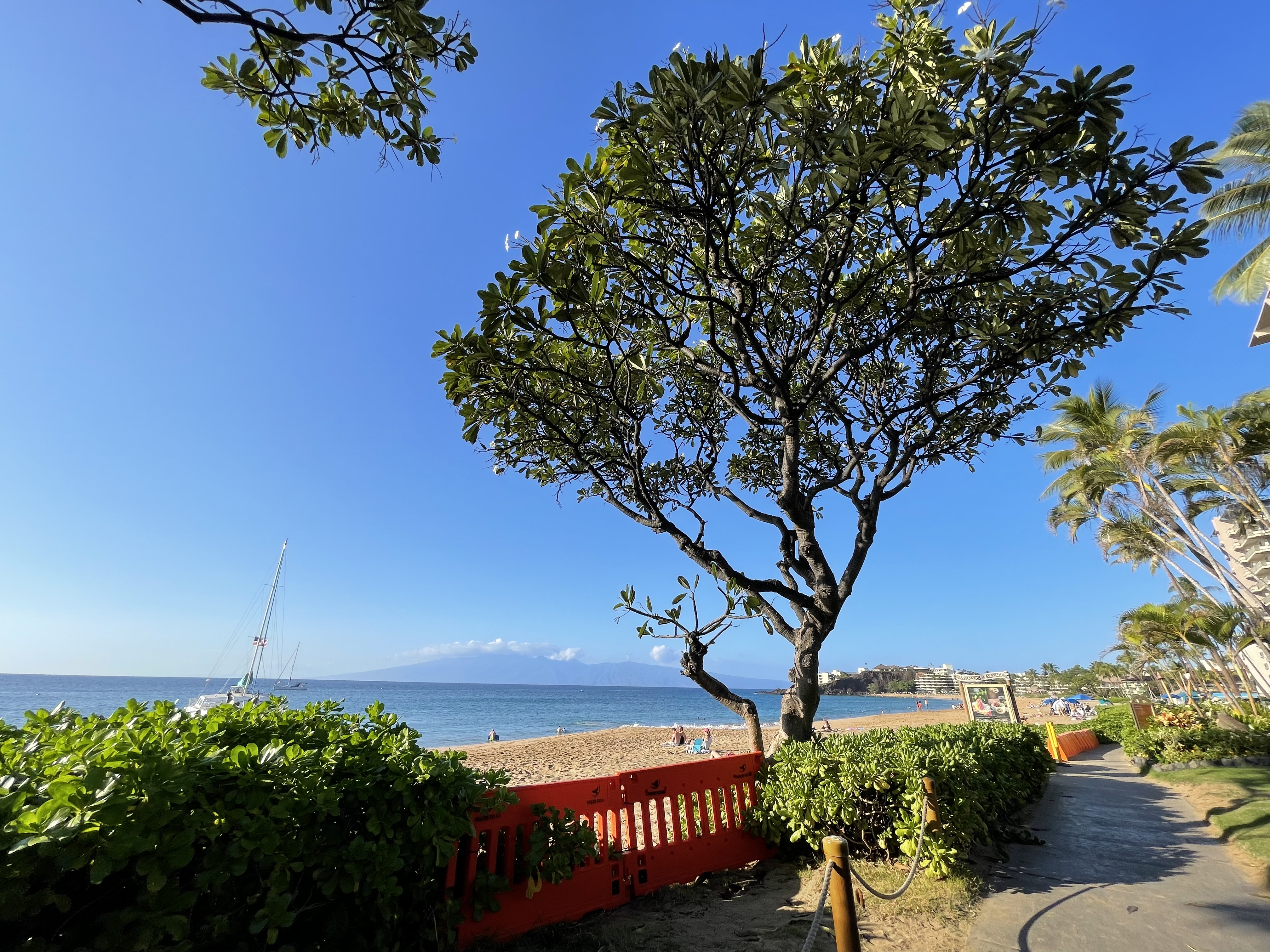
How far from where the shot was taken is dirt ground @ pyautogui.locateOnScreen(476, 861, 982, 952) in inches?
133

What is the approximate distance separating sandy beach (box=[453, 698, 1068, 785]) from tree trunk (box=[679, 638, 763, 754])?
907 centimetres

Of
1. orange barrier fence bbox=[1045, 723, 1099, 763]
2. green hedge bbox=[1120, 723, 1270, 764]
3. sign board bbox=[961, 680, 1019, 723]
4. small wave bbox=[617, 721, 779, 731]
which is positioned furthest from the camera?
small wave bbox=[617, 721, 779, 731]

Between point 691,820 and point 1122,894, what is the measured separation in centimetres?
322

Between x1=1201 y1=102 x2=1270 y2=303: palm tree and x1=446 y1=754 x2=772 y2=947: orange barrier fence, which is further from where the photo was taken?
x1=1201 y1=102 x2=1270 y2=303: palm tree

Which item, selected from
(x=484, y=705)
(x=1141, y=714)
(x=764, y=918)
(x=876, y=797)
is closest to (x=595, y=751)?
→ (x=1141, y=714)

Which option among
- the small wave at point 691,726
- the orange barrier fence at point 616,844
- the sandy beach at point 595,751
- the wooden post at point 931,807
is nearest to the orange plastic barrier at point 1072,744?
the sandy beach at point 595,751

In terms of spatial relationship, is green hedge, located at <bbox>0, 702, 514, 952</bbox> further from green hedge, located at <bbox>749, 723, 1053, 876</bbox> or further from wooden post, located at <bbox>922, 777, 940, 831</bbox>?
wooden post, located at <bbox>922, 777, 940, 831</bbox>

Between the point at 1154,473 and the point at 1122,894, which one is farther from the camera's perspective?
the point at 1154,473

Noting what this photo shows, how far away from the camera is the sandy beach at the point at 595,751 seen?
71.4 ft

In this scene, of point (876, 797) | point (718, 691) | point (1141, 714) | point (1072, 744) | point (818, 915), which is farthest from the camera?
point (1141, 714)

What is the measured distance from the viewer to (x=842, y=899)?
7.63ft

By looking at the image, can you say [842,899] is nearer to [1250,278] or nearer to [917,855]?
[917,855]

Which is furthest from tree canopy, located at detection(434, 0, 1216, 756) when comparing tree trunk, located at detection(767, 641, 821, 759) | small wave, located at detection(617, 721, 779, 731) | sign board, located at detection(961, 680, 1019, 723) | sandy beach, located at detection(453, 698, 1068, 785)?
small wave, located at detection(617, 721, 779, 731)

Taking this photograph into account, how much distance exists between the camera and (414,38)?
2576 mm
